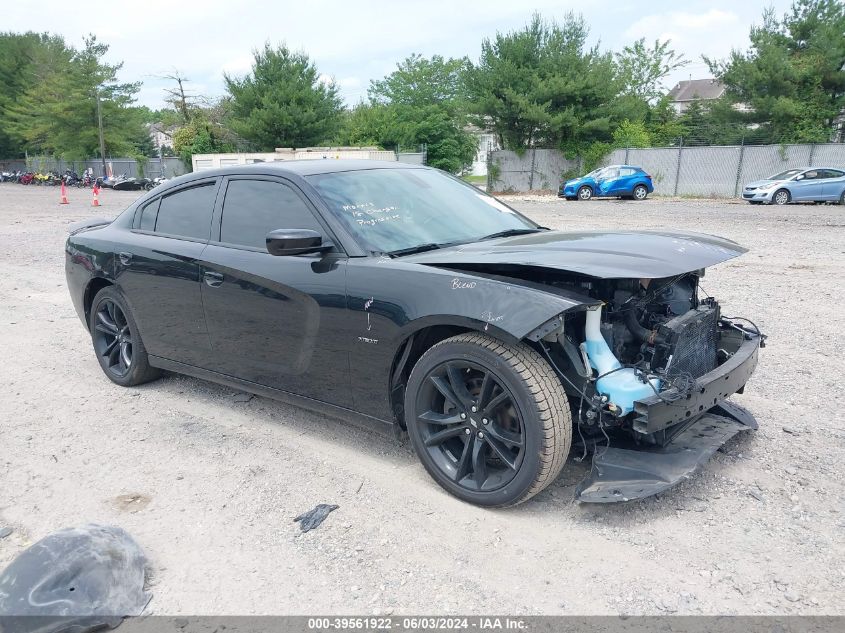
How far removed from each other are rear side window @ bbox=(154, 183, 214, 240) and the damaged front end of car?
2.41m

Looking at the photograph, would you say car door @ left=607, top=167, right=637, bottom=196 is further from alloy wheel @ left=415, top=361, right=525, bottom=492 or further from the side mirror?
alloy wheel @ left=415, top=361, right=525, bottom=492

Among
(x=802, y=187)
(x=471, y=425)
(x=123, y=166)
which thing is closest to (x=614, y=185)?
(x=802, y=187)

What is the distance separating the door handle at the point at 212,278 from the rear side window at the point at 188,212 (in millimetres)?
286

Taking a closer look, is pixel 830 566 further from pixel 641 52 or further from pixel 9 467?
pixel 641 52

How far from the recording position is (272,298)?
3773 millimetres

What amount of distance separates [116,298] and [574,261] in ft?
11.5

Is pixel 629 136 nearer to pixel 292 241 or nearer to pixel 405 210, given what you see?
pixel 405 210

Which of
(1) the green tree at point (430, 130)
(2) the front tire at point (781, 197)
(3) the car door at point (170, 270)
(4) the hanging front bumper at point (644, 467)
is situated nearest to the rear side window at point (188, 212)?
(3) the car door at point (170, 270)

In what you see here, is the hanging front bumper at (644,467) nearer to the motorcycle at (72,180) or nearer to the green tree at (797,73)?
the green tree at (797,73)

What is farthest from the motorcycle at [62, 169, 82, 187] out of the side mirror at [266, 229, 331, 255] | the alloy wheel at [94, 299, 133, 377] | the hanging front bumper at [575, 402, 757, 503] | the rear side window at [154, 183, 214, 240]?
the hanging front bumper at [575, 402, 757, 503]

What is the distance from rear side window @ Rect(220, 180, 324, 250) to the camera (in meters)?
3.81

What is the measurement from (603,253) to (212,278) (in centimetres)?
234

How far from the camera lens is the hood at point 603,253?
2.90 meters

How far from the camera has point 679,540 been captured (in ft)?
9.45
